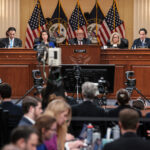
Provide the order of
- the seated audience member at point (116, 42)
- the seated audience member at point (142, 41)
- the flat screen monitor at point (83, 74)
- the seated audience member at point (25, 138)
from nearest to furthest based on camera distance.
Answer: the seated audience member at point (25, 138) → the flat screen monitor at point (83, 74) → the seated audience member at point (116, 42) → the seated audience member at point (142, 41)

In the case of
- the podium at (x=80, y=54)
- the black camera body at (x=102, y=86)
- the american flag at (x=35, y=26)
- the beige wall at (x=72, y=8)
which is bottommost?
the black camera body at (x=102, y=86)

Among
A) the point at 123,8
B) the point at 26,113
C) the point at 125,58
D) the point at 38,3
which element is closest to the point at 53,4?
the point at 38,3

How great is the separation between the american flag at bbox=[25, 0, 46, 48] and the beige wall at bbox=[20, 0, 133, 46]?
363 millimetres

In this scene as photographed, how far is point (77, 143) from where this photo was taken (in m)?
5.56

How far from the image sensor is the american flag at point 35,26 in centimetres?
1833

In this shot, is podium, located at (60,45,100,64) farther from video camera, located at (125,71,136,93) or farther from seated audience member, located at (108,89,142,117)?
seated audience member, located at (108,89,142,117)

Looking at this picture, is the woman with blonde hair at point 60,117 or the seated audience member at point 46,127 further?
the woman with blonde hair at point 60,117

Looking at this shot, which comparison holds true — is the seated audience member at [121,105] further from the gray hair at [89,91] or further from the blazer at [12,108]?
the blazer at [12,108]

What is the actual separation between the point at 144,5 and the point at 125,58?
15.6 feet

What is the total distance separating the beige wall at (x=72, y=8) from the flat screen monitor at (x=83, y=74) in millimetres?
7052

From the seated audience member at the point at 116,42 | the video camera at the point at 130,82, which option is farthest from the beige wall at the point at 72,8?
the video camera at the point at 130,82

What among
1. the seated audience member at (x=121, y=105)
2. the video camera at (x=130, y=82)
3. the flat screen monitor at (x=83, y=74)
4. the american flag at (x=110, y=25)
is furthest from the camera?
the american flag at (x=110, y=25)

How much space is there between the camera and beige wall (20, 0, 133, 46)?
61.3 feet

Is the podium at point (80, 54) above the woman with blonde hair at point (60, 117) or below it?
above
